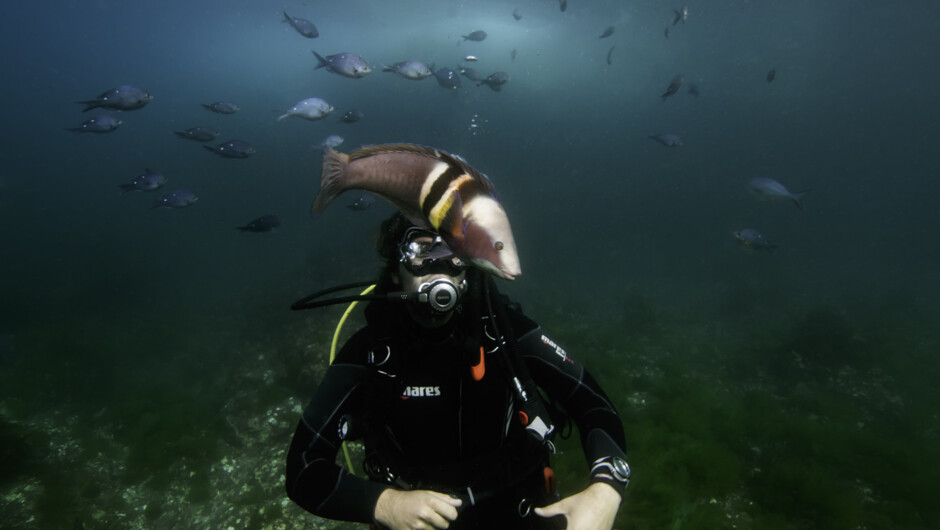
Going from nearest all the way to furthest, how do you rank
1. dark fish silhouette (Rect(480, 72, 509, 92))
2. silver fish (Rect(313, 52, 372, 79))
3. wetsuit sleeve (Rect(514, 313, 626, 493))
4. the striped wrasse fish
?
the striped wrasse fish < wetsuit sleeve (Rect(514, 313, 626, 493)) < silver fish (Rect(313, 52, 372, 79)) < dark fish silhouette (Rect(480, 72, 509, 92))

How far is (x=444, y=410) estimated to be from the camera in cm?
226

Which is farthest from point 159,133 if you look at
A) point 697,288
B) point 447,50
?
point 697,288

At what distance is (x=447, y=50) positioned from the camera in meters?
46.2

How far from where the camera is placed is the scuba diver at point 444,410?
6.81ft

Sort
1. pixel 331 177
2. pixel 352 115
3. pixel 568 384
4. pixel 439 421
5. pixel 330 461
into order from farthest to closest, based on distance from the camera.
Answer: pixel 352 115
pixel 568 384
pixel 439 421
pixel 330 461
pixel 331 177

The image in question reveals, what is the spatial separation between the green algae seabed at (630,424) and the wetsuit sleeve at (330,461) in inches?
155

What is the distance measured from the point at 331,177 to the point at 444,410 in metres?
1.66

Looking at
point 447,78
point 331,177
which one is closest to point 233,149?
point 447,78

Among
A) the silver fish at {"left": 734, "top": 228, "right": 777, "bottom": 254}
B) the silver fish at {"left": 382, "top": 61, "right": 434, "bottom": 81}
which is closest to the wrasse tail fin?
the silver fish at {"left": 382, "top": 61, "right": 434, "bottom": 81}

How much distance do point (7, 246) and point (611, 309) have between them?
65.5 m

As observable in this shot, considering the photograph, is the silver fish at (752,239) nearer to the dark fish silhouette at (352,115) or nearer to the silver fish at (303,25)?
the dark fish silhouette at (352,115)

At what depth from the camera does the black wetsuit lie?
2.16 meters

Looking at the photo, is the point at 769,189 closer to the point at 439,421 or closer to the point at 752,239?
the point at 752,239

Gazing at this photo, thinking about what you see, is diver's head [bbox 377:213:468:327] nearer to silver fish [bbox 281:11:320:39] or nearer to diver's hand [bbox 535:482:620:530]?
diver's hand [bbox 535:482:620:530]
